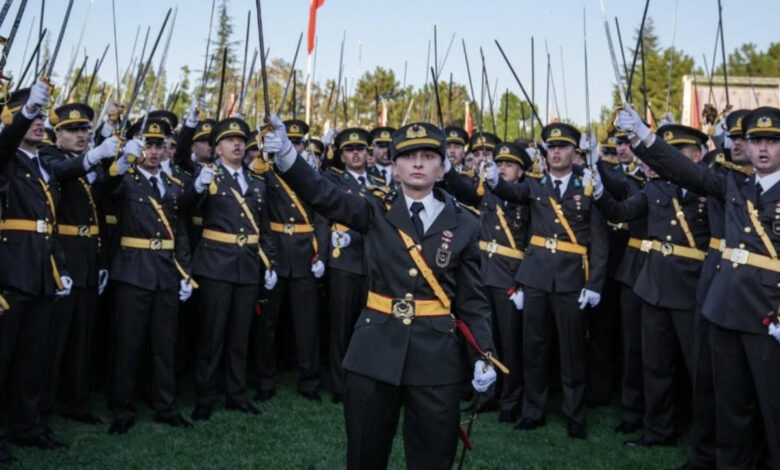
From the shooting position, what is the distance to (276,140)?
12.2ft

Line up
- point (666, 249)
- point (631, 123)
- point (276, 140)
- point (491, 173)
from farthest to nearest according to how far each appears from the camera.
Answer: point (491, 173) → point (666, 249) → point (631, 123) → point (276, 140)

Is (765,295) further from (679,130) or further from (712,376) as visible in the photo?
(679,130)

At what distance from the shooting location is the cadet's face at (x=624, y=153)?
343 inches

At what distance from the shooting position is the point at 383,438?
4.00 m

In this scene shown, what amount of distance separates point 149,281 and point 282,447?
1867mm

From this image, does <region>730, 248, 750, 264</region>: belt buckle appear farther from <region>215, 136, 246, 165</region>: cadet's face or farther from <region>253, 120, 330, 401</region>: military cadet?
<region>215, 136, 246, 165</region>: cadet's face

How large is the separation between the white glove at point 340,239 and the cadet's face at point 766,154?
3729 millimetres

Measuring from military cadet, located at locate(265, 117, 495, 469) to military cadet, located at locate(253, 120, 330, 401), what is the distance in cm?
403

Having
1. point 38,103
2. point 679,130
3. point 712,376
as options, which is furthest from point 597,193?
point 38,103

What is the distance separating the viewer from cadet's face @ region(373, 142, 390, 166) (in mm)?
9281

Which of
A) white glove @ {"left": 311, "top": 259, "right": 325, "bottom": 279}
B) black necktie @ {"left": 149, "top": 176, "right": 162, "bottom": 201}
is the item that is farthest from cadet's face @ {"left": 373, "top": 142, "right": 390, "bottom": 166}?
black necktie @ {"left": 149, "top": 176, "right": 162, "bottom": 201}

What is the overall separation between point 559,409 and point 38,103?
18.7 ft

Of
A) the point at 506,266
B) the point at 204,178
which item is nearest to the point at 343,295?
the point at 506,266

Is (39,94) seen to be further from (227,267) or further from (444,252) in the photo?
(227,267)
